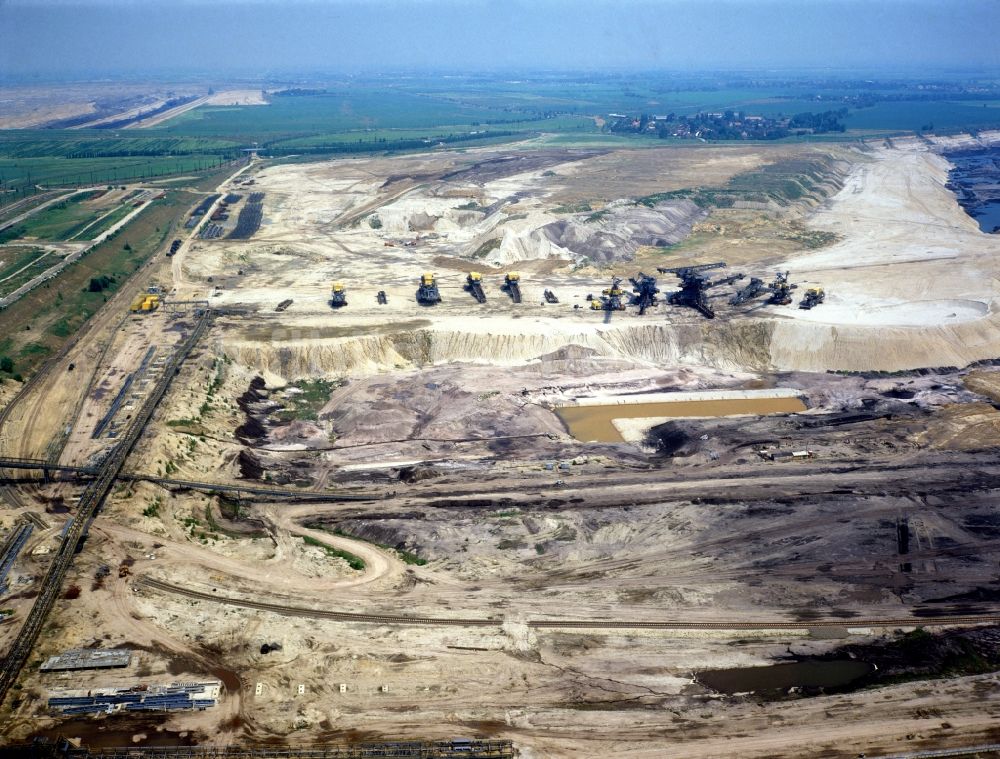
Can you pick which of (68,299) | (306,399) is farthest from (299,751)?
(68,299)

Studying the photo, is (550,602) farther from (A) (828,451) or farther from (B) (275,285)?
(B) (275,285)

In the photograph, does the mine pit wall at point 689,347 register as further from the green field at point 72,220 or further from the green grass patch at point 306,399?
the green field at point 72,220

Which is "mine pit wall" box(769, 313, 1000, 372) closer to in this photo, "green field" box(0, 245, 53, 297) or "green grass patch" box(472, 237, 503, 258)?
"green grass patch" box(472, 237, 503, 258)

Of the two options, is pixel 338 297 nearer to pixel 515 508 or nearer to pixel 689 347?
pixel 689 347

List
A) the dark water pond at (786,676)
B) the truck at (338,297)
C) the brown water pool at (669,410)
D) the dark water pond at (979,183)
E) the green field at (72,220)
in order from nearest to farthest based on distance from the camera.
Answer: the dark water pond at (786,676) < the brown water pool at (669,410) < the truck at (338,297) < the green field at (72,220) < the dark water pond at (979,183)

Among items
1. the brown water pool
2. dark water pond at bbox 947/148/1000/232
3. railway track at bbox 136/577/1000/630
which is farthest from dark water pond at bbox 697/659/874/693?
dark water pond at bbox 947/148/1000/232

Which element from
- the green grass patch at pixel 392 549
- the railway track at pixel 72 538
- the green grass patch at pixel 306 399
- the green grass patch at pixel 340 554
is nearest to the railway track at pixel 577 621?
the railway track at pixel 72 538

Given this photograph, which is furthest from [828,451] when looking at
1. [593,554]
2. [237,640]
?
[237,640]
